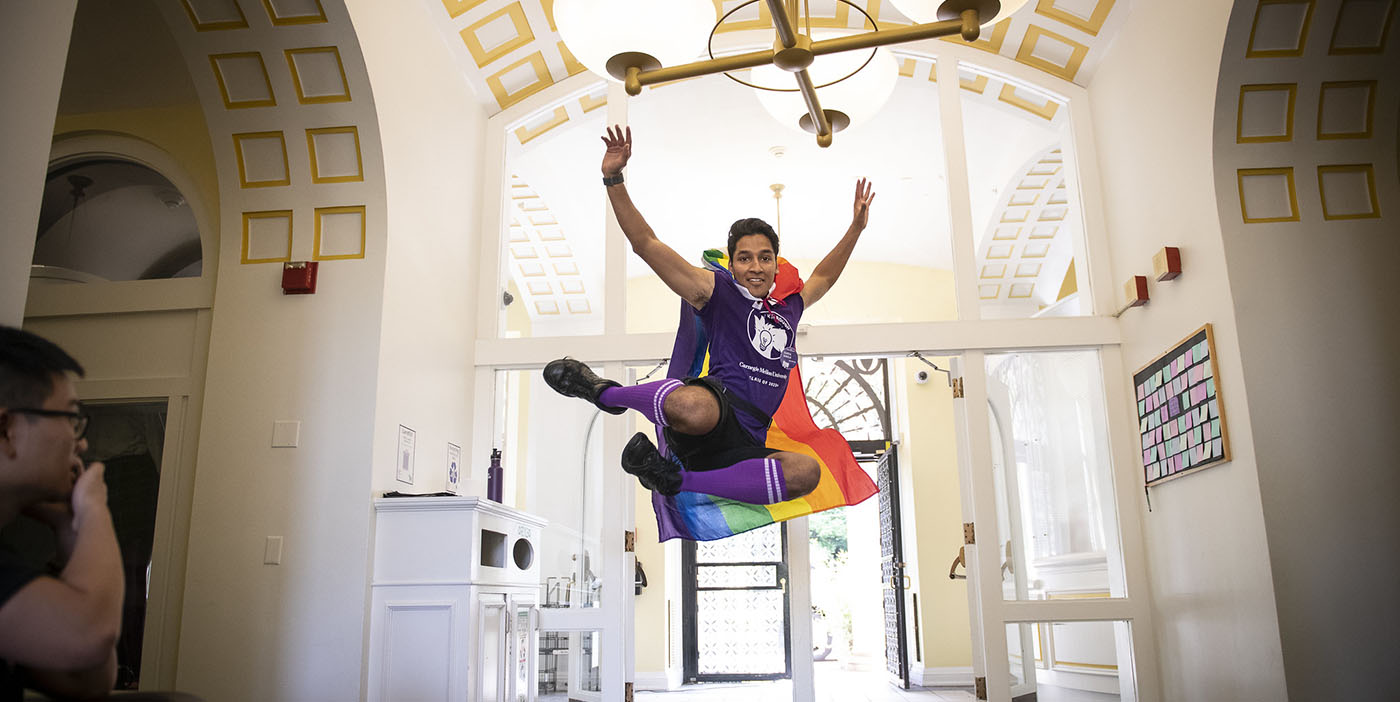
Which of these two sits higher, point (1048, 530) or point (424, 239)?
point (424, 239)

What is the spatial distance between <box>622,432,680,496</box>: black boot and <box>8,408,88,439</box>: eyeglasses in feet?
5.07

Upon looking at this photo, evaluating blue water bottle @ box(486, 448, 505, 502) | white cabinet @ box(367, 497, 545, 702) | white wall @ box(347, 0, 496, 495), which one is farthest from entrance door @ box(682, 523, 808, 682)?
white cabinet @ box(367, 497, 545, 702)

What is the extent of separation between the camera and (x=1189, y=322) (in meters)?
4.22

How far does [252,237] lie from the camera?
432 centimetres

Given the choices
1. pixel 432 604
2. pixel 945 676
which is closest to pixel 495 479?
pixel 432 604

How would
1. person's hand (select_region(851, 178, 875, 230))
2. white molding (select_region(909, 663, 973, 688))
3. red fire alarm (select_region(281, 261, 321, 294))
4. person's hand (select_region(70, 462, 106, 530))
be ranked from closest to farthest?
person's hand (select_region(70, 462, 106, 530)) < person's hand (select_region(851, 178, 875, 230)) < red fire alarm (select_region(281, 261, 321, 294)) < white molding (select_region(909, 663, 973, 688))

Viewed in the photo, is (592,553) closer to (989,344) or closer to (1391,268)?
(989,344)

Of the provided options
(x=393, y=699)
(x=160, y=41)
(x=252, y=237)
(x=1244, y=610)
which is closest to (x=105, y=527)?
(x=393, y=699)

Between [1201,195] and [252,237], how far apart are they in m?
4.12

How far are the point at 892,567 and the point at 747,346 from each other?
5705mm

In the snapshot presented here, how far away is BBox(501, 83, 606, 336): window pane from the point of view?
5.52m

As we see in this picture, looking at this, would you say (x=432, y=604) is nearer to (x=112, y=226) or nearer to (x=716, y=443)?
(x=716, y=443)

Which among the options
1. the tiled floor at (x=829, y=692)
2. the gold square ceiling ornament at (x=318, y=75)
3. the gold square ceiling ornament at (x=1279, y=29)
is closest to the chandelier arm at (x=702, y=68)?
the gold square ceiling ornament at (x=318, y=75)

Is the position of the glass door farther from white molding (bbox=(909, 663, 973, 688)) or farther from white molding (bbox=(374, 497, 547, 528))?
white molding (bbox=(909, 663, 973, 688))
